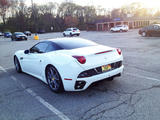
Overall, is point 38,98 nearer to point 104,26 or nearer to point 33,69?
point 33,69

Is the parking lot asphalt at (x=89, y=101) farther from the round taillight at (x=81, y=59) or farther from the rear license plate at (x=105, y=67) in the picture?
the round taillight at (x=81, y=59)

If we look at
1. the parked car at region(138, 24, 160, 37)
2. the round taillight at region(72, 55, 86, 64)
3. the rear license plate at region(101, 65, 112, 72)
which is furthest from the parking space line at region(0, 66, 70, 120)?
the parked car at region(138, 24, 160, 37)

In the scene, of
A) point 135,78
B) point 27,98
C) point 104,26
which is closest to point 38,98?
point 27,98

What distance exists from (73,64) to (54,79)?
852 mm

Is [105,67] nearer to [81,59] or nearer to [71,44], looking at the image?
[81,59]

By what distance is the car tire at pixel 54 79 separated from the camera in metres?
3.82

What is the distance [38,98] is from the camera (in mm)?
3799

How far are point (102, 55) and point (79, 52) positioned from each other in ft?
1.91

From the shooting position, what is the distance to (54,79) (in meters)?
3.98

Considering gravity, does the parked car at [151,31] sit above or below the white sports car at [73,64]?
above

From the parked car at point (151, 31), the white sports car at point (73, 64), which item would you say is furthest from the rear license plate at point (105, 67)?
the parked car at point (151, 31)

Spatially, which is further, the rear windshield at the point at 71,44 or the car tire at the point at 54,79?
the rear windshield at the point at 71,44

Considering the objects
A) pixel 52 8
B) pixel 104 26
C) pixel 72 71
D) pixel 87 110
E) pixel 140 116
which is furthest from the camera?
pixel 52 8

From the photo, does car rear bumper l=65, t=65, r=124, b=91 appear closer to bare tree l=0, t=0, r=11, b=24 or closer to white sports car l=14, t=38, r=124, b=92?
white sports car l=14, t=38, r=124, b=92
